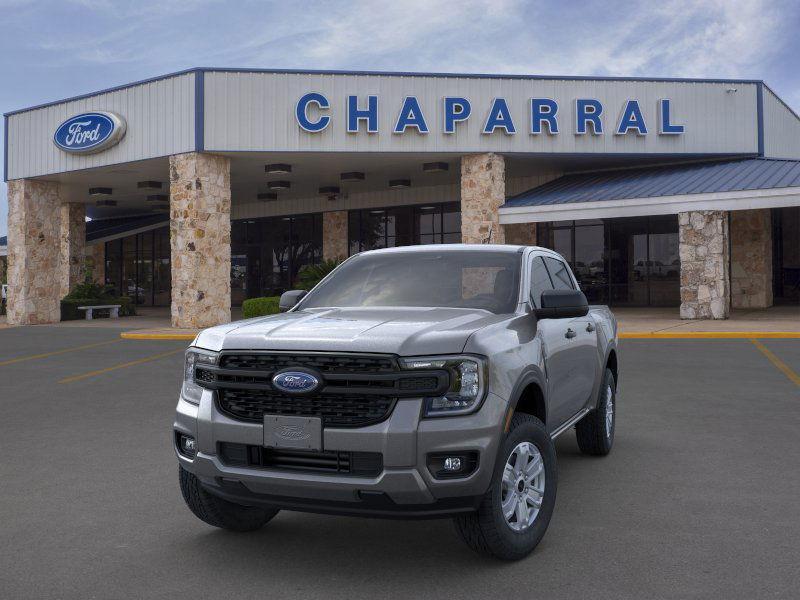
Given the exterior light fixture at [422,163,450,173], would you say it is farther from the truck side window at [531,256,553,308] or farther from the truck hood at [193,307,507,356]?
the truck hood at [193,307,507,356]

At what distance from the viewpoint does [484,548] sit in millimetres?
4031

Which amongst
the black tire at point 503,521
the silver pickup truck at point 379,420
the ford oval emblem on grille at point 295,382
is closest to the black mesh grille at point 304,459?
the silver pickup truck at point 379,420

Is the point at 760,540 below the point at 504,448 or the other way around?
below

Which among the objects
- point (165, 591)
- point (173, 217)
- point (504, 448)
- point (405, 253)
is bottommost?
point (165, 591)

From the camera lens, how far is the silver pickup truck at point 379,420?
3758mm

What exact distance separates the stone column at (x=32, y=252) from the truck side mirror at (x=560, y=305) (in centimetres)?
2655

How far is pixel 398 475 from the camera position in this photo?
12.1ft

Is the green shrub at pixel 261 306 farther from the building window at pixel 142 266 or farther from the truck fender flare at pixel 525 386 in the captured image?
the truck fender flare at pixel 525 386

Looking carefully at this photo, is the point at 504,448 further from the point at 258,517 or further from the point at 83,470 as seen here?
the point at 83,470

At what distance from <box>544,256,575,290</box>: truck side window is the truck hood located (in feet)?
4.91

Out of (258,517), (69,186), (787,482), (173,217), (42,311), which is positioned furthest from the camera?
(69,186)

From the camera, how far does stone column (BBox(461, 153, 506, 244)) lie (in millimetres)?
23875

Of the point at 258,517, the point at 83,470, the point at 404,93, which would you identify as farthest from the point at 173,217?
the point at 258,517

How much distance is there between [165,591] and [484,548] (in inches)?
62.5
